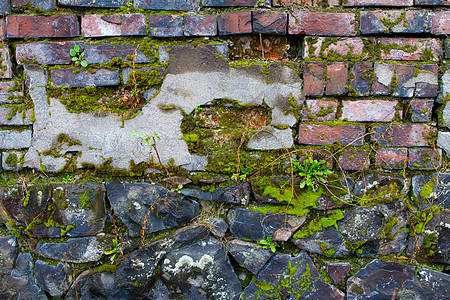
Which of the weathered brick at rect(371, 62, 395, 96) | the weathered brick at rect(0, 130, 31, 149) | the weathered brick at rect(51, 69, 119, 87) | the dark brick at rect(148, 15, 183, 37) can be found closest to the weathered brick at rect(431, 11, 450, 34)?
the weathered brick at rect(371, 62, 395, 96)

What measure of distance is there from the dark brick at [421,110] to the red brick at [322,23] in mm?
471

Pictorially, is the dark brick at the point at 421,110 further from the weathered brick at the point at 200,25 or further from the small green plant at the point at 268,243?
the weathered brick at the point at 200,25

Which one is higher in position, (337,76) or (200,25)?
(200,25)

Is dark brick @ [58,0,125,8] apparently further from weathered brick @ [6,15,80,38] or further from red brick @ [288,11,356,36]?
red brick @ [288,11,356,36]

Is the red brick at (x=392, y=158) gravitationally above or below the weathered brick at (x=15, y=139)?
below

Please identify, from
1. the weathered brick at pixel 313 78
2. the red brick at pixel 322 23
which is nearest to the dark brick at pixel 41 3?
the red brick at pixel 322 23

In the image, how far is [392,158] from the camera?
4.50 ft

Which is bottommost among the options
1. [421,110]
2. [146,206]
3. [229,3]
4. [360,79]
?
[146,206]

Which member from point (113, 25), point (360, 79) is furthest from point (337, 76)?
point (113, 25)

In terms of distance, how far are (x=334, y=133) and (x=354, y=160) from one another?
0.17 m

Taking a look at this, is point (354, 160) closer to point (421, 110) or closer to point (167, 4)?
point (421, 110)

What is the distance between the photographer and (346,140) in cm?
137

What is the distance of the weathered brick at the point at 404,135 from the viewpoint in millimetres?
1363

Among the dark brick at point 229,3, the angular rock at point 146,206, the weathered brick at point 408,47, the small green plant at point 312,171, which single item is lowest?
the angular rock at point 146,206
